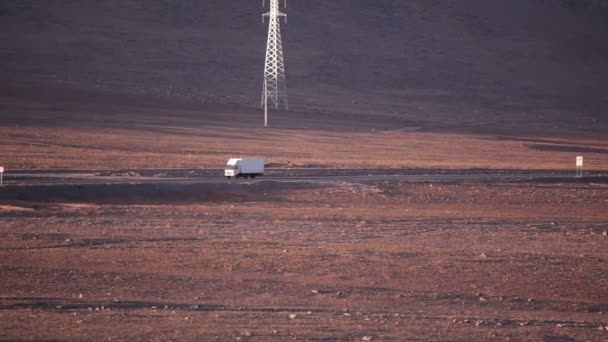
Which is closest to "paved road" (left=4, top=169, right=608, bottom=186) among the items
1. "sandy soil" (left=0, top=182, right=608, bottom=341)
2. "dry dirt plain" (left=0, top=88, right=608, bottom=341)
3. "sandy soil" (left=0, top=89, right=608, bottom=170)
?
"dry dirt plain" (left=0, top=88, right=608, bottom=341)

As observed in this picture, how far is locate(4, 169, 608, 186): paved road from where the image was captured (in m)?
34.5

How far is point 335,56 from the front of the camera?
10600 cm

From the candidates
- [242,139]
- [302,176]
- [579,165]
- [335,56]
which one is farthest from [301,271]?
[335,56]

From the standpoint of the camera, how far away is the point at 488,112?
302ft

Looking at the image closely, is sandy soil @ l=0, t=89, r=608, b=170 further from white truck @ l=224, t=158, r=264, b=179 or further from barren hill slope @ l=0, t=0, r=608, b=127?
barren hill slope @ l=0, t=0, r=608, b=127

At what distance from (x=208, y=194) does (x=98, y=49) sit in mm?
67906

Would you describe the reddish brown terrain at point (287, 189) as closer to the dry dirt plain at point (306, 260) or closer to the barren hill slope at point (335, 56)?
the dry dirt plain at point (306, 260)

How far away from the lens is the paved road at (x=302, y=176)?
34.5 metres

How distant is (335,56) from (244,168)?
70.3 metres

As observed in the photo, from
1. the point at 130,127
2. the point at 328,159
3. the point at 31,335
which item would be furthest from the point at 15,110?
the point at 31,335

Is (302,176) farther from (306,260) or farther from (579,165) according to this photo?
(306,260)

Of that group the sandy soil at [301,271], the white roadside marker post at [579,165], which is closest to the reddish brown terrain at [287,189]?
the sandy soil at [301,271]

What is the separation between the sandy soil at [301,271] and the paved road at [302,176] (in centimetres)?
446

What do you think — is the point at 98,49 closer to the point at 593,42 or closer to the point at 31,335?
the point at 593,42
